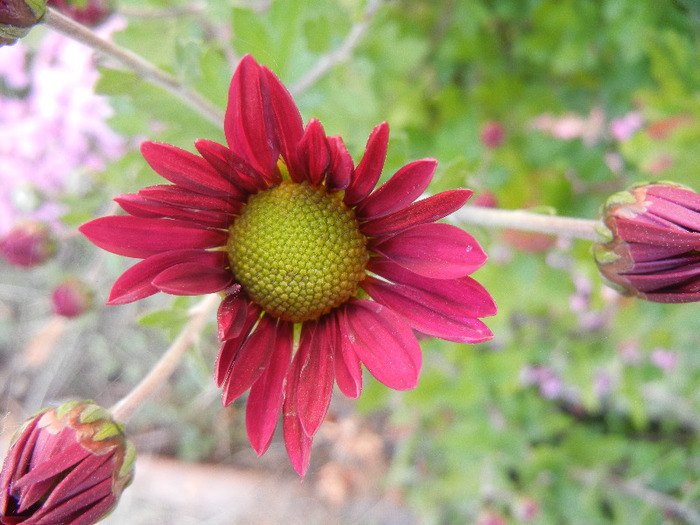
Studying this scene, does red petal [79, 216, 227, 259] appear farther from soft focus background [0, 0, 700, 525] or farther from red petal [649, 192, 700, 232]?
red petal [649, 192, 700, 232]

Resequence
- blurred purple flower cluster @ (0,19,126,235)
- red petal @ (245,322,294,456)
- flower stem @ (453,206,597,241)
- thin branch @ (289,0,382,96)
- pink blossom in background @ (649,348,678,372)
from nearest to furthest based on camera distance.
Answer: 1. red petal @ (245,322,294,456)
2. flower stem @ (453,206,597,241)
3. thin branch @ (289,0,382,96)
4. blurred purple flower cluster @ (0,19,126,235)
5. pink blossom in background @ (649,348,678,372)

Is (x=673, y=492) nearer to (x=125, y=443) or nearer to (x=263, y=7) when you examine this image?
(x=125, y=443)

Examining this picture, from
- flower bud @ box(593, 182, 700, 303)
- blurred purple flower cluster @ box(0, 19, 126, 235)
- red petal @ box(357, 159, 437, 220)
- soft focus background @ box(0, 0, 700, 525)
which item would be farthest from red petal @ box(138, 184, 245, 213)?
blurred purple flower cluster @ box(0, 19, 126, 235)

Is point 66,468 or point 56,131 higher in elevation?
point 56,131

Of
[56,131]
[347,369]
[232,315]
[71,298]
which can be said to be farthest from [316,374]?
[56,131]

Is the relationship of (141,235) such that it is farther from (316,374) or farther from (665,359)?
(665,359)

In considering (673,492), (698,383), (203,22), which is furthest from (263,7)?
(673,492)
